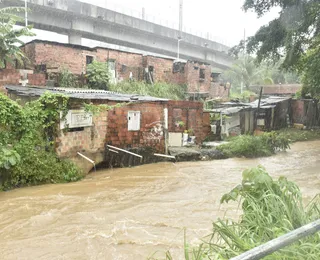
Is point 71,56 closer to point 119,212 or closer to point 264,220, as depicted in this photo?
point 119,212

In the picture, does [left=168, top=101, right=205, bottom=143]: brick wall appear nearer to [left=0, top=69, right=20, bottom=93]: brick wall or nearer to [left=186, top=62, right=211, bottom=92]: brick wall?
[left=0, top=69, right=20, bottom=93]: brick wall

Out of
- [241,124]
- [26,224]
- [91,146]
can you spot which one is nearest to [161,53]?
[241,124]

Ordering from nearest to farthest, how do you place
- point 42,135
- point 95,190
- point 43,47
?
point 95,190 < point 42,135 < point 43,47

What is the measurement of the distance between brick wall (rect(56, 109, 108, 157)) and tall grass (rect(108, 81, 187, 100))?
7.67m

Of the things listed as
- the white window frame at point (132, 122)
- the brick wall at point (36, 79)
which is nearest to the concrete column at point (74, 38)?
the brick wall at point (36, 79)

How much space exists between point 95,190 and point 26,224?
2.49m

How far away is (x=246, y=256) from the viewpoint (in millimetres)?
1420

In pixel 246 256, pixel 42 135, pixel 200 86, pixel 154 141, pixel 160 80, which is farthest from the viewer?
pixel 200 86

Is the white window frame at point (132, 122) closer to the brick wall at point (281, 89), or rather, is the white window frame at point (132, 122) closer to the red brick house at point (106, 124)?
the red brick house at point (106, 124)

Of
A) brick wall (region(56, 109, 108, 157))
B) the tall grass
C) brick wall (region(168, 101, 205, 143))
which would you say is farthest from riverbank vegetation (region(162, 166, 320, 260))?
the tall grass

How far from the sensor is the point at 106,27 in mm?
23703

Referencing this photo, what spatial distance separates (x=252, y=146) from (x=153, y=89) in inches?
333

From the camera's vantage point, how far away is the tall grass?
18.6 m

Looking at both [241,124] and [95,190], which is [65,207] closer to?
[95,190]
